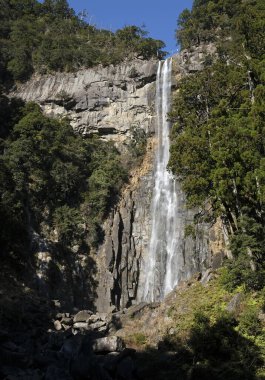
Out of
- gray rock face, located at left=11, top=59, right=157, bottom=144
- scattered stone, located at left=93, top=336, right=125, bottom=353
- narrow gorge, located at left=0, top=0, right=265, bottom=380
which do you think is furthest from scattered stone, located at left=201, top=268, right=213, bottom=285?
gray rock face, located at left=11, top=59, right=157, bottom=144

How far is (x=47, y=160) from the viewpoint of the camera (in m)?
35.7

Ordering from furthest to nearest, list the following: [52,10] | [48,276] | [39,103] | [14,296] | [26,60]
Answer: [52,10]
[26,60]
[39,103]
[48,276]
[14,296]

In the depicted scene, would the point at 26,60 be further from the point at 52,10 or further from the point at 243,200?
the point at 243,200

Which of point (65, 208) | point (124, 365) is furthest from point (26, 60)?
point (124, 365)

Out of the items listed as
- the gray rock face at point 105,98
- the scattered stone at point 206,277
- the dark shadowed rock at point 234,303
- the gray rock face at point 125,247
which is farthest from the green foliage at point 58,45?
the dark shadowed rock at point 234,303

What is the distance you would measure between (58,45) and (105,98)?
37.5 feet

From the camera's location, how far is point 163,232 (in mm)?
33156

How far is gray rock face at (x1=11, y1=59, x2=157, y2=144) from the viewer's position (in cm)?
4194

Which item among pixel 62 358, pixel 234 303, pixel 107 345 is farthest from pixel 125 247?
pixel 62 358

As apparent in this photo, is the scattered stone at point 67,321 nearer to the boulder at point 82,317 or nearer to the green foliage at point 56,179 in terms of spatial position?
the boulder at point 82,317

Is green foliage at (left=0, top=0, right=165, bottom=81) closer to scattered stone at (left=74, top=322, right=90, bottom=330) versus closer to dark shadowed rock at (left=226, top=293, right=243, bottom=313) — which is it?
scattered stone at (left=74, top=322, right=90, bottom=330)

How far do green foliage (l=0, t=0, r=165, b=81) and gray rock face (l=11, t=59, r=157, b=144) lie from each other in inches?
84.0

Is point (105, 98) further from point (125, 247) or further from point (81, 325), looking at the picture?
point (81, 325)

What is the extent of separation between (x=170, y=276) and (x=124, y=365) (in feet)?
63.7
